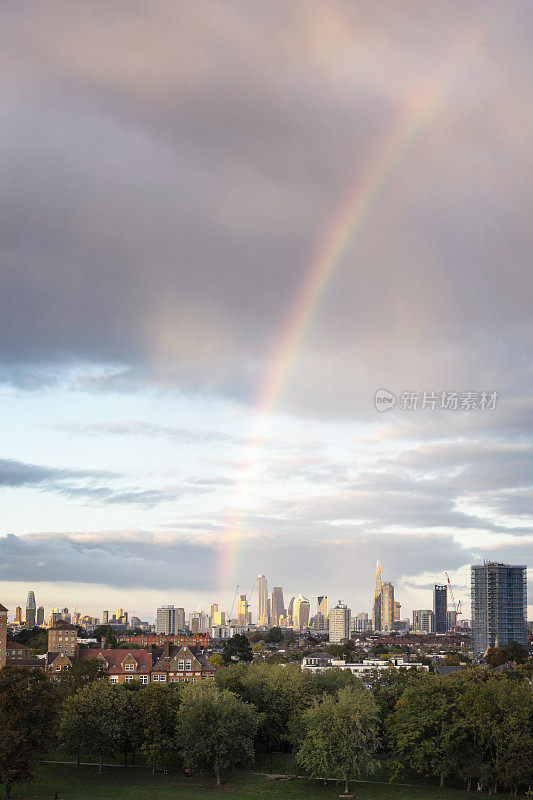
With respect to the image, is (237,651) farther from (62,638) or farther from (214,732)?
(214,732)

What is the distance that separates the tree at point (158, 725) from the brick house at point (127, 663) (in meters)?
48.8

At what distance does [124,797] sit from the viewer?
59438mm

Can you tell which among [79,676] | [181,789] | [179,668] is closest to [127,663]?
[179,668]

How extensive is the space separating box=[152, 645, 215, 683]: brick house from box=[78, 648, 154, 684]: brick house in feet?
4.54

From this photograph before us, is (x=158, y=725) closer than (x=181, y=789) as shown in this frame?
No

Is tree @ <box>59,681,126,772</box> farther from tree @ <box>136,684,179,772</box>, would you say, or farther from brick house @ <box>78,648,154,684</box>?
brick house @ <box>78,648,154,684</box>

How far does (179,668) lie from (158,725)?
56.8 meters

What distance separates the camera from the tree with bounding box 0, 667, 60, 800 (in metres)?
56.2

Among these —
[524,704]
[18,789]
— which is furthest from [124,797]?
[524,704]

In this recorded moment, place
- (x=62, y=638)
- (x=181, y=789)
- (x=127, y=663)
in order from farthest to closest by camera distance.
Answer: (x=62, y=638) → (x=127, y=663) → (x=181, y=789)

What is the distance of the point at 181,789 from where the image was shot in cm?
6344

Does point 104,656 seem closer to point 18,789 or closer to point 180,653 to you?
point 180,653

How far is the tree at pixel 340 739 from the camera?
6328 cm

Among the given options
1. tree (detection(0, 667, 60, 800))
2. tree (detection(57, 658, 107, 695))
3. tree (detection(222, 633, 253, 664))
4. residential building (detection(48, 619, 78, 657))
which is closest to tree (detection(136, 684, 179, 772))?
tree (detection(0, 667, 60, 800))
